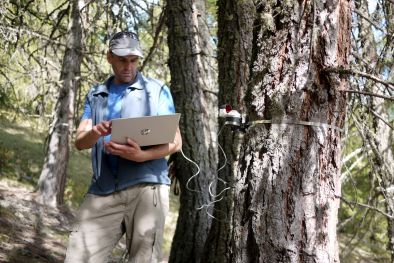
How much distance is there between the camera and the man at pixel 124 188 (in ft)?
8.03

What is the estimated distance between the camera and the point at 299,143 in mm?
1687

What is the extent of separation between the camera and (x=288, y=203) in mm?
1652

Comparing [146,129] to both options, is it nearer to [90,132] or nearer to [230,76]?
[90,132]

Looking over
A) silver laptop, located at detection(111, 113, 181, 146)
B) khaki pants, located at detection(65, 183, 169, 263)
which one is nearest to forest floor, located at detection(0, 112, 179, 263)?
khaki pants, located at detection(65, 183, 169, 263)

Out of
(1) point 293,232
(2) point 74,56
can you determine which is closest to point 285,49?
(1) point 293,232

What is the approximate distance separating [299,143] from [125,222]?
1456 millimetres

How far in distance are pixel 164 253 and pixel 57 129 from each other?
3940mm

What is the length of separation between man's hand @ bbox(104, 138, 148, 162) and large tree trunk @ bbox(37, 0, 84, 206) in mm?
5327

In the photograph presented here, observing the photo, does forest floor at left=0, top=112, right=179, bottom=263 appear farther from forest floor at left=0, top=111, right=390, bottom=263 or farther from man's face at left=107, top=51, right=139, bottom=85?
man's face at left=107, top=51, right=139, bottom=85

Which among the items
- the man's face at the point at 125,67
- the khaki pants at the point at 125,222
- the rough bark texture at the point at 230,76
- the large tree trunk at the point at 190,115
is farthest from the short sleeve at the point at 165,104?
the large tree trunk at the point at 190,115

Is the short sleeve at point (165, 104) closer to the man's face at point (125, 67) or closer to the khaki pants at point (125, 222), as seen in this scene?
the man's face at point (125, 67)

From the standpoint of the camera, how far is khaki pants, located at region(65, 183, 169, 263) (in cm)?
245

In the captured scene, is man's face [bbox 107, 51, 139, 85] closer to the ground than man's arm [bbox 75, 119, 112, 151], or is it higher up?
higher up

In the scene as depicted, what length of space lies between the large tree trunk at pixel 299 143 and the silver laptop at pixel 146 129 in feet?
2.47
